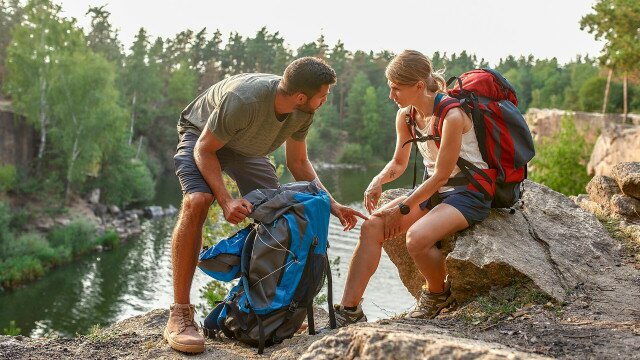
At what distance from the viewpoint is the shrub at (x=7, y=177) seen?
29250 mm

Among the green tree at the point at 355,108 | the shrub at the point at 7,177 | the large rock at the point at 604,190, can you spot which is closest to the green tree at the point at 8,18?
the shrub at the point at 7,177

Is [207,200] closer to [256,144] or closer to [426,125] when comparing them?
[256,144]

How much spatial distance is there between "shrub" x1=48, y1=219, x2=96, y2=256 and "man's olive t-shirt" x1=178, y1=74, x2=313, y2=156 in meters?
24.2

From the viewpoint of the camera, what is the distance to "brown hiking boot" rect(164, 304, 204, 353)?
3.69 m

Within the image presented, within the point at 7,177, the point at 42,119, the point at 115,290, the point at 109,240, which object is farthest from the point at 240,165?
the point at 42,119

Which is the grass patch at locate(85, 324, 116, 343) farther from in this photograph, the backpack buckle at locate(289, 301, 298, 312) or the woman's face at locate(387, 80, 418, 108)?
the woman's face at locate(387, 80, 418, 108)

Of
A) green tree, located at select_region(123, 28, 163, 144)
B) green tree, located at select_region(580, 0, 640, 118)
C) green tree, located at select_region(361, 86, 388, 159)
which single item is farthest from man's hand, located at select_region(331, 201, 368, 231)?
green tree, located at select_region(361, 86, 388, 159)

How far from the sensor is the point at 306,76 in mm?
3762

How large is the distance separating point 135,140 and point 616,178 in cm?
4320

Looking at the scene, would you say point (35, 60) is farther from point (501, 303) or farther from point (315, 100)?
point (501, 303)

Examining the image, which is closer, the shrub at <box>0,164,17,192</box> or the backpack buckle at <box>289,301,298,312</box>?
the backpack buckle at <box>289,301,298,312</box>

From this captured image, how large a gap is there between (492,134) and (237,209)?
1.59 metres

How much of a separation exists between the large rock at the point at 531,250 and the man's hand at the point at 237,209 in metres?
1.19

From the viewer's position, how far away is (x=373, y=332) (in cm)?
244
